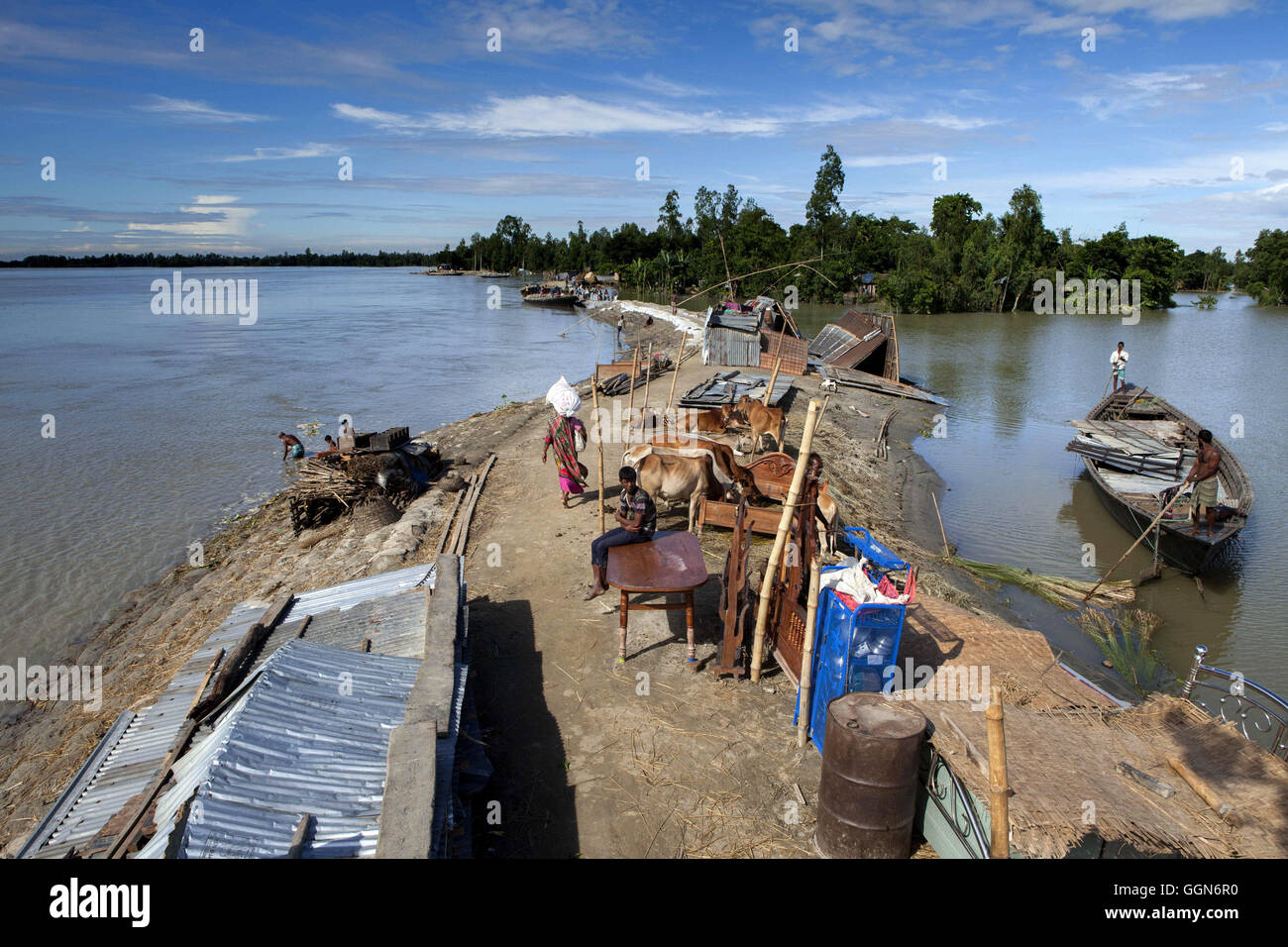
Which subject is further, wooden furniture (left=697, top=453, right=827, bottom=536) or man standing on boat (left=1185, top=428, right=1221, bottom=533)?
man standing on boat (left=1185, top=428, right=1221, bottom=533)

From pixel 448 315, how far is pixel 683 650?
64105mm

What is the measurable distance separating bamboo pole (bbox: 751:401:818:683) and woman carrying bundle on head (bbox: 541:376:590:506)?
4.61m

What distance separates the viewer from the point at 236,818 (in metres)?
3.63

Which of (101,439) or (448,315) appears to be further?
(448,315)

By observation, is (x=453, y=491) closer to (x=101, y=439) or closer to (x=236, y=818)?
(x=236, y=818)

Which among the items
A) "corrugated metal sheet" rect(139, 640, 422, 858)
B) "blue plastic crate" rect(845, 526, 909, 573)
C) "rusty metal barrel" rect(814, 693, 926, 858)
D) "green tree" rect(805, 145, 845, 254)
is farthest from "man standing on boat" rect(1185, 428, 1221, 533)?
"green tree" rect(805, 145, 845, 254)

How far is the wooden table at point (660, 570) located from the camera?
595cm

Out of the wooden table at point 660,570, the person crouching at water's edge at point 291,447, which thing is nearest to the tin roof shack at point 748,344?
the person crouching at water's edge at point 291,447

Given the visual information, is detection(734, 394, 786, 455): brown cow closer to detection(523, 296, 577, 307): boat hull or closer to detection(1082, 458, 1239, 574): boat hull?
detection(1082, 458, 1239, 574): boat hull

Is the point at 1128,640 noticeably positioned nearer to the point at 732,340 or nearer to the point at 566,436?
the point at 566,436

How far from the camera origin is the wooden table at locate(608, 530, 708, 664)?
5.95 m

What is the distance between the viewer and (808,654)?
5.26 metres

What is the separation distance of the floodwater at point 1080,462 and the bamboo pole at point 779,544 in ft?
18.5
